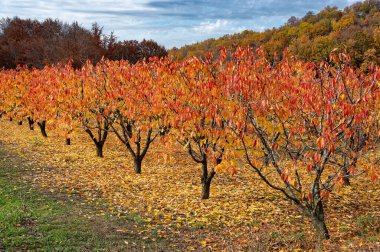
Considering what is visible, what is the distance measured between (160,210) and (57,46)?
59.2 meters

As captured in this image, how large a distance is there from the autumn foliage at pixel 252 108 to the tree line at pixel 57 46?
128 ft

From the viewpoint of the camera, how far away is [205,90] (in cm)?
1067

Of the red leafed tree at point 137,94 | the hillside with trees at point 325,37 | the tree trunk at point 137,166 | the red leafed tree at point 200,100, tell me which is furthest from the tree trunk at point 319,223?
the hillside with trees at point 325,37

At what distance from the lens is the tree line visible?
62.2 m

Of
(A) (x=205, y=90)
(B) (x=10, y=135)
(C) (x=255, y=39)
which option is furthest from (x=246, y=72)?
(C) (x=255, y=39)

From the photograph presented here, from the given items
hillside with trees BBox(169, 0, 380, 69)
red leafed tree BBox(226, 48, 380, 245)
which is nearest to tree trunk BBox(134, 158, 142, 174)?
red leafed tree BBox(226, 48, 380, 245)

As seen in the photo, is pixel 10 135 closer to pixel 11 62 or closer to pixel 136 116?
pixel 136 116

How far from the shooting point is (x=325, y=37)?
224 ft

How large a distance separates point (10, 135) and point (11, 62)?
176 feet

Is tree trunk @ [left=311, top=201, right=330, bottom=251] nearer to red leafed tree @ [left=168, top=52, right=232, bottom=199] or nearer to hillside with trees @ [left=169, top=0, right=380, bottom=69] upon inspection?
red leafed tree @ [left=168, top=52, right=232, bottom=199]

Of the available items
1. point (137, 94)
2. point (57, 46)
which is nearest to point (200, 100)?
point (137, 94)

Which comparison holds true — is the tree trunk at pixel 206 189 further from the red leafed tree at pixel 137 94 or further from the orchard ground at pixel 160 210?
the red leafed tree at pixel 137 94

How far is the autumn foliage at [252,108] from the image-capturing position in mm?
8555

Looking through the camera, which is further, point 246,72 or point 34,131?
point 34,131
